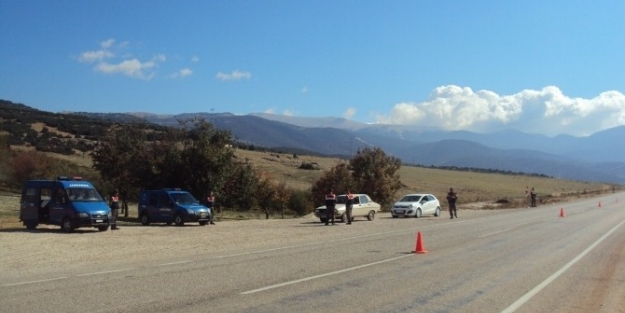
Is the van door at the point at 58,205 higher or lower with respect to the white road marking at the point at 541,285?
higher

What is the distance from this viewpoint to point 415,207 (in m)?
38.2

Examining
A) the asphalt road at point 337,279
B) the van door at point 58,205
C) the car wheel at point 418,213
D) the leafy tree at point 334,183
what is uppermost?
the leafy tree at point 334,183

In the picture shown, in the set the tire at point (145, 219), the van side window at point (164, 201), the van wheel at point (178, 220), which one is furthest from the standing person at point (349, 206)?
the tire at point (145, 219)

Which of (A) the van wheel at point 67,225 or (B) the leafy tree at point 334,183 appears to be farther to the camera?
(B) the leafy tree at point 334,183

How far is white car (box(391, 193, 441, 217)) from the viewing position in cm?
3806

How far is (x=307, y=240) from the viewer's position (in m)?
21.8

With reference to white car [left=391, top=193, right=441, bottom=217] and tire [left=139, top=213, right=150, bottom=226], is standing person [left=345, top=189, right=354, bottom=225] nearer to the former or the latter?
white car [left=391, top=193, right=441, bottom=217]

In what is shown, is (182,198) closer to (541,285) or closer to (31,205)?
(31,205)

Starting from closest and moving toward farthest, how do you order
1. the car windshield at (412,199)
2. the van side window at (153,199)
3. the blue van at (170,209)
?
the blue van at (170,209), the van side window at (153,199), the car windshield at (412,199)

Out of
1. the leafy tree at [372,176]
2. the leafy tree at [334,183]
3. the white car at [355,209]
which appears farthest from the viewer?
the leafy tree at [372,176]

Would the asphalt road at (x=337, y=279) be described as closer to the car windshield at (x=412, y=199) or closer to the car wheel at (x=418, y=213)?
the car wheel at (x=418, y=213)

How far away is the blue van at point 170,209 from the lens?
2994 centimetres

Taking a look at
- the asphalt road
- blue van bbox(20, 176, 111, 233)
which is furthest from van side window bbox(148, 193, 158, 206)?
the asphalt road

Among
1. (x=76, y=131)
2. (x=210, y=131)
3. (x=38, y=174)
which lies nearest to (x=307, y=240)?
(x=210, y=131)
